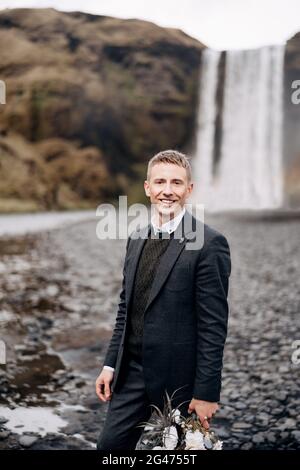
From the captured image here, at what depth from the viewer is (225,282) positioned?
8.64 feet

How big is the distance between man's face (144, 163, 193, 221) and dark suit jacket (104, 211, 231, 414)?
0.11 m

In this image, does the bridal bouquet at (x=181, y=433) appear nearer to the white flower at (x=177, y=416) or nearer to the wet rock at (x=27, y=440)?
the white flower at (x=177, y=416)

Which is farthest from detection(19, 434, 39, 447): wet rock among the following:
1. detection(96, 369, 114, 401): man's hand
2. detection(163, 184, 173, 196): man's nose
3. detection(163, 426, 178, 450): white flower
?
detection(163, 184, 173, 196): man's nose

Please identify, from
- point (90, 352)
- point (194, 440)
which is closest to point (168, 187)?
point (194, 440)

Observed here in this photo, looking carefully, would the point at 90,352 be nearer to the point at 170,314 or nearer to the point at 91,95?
the point at 170,314

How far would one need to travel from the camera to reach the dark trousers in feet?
8.98

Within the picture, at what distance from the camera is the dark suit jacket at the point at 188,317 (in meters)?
2.56

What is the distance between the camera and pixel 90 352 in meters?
6.88

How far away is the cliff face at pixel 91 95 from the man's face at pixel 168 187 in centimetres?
4433

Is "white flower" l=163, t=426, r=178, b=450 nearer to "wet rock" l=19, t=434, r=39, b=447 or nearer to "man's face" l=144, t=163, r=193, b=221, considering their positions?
"man's face" l=144, t=163, r=193, b=221
